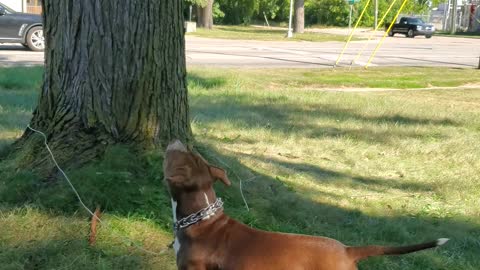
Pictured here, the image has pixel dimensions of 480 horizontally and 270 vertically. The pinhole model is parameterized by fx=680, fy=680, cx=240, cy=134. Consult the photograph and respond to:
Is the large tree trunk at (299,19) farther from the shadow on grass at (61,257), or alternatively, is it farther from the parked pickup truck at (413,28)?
the shadow on grass at (61,257)

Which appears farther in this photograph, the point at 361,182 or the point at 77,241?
the point at 361,182

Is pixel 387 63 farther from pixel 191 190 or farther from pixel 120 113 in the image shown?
pixel 191 190


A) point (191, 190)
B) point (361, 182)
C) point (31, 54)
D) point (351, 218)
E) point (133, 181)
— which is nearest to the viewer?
point (191, 190)

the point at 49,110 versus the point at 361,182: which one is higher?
the point at 49,110

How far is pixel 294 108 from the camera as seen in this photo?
11.2 meters

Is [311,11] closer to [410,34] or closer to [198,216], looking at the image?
[410,34]

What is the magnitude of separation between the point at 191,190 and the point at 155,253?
1423 millimetres

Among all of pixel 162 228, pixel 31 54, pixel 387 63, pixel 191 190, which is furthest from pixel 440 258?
pixel 387 63

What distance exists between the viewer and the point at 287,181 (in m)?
6.67

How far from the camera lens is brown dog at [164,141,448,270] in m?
3.21

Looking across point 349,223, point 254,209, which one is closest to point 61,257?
point 254,209

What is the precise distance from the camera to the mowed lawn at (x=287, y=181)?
15.0 ft

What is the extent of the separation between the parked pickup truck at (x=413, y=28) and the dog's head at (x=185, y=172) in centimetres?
4574

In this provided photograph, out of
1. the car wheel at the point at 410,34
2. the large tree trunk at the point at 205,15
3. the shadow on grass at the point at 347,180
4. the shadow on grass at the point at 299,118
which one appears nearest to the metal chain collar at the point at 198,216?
the shadow on grass at the point at 347,180
